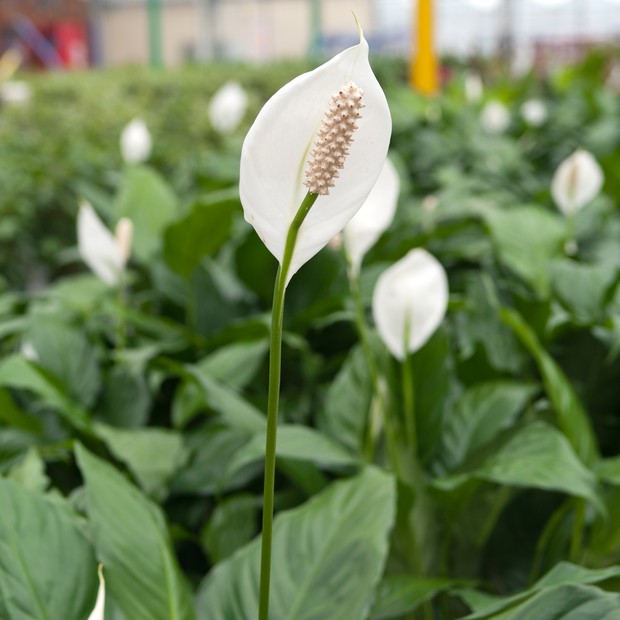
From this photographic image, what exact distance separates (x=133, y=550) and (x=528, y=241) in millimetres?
1050

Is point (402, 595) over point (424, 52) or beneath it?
over

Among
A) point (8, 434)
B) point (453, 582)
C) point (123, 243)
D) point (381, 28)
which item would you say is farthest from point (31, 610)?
point (381, 28)

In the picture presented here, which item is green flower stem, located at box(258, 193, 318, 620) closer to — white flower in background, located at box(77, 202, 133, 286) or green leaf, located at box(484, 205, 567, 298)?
white flower in background, located at box(77, 202, 133, 286)

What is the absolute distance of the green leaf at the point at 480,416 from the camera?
1096 mm

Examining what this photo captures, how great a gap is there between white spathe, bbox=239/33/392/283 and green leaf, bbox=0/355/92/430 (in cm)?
70

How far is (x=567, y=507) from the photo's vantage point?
1.04 m

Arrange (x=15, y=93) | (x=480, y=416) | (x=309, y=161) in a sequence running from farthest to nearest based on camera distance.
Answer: (x=15, y=93) → (x=480, y=416) → (x=309, y=161)

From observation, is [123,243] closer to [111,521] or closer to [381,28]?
[111,521]

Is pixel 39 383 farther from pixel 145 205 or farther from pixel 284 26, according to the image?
pixel 284 26

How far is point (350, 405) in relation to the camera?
45.0 inches

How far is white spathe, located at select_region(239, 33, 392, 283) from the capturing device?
1.62 ft

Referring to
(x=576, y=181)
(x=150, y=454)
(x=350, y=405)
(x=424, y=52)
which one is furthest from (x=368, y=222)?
(x=424, y=52)

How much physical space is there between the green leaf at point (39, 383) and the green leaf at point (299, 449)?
10.6 inches

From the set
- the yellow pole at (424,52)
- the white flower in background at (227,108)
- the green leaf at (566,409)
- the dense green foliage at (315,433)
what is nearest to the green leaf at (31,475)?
the dense green foliage at (315,433)
